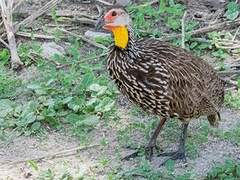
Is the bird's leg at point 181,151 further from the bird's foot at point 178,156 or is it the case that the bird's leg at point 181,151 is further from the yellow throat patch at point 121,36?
the yellow throat patch at point 121,36

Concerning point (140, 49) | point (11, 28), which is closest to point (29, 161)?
point (140, 49)

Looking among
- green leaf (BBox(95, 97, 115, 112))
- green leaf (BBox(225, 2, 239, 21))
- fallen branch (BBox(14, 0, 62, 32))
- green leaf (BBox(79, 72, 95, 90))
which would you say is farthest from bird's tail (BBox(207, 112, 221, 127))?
fallen branch (BBox(14, 0, 62, 32))

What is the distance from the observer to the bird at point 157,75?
5441 millimetres

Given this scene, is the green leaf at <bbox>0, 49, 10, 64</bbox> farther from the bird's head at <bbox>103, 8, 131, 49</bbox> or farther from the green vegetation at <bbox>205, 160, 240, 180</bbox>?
the green vegetation at <bbox>205, 160, 240, 180</bbox>

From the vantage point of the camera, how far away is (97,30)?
746 cm

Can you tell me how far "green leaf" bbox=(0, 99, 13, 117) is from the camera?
6266 mm

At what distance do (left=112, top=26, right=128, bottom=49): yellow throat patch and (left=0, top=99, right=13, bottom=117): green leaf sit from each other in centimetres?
124

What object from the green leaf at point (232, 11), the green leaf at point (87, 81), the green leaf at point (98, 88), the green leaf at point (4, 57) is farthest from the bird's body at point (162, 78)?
the green leaf at point (232, 11)

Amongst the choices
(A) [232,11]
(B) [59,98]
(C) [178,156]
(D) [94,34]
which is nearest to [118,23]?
(C) [178,156]

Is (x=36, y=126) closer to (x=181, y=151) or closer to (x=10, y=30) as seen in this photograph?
(x=181, y=151)

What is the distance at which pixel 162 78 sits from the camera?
5449 mm

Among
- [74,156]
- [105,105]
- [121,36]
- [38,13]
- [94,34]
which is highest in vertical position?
[121,36]

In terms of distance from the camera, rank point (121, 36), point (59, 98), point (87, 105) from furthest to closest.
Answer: point (59, 98), point (87, 105), point (121, 36)

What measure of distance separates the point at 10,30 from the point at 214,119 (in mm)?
2272
